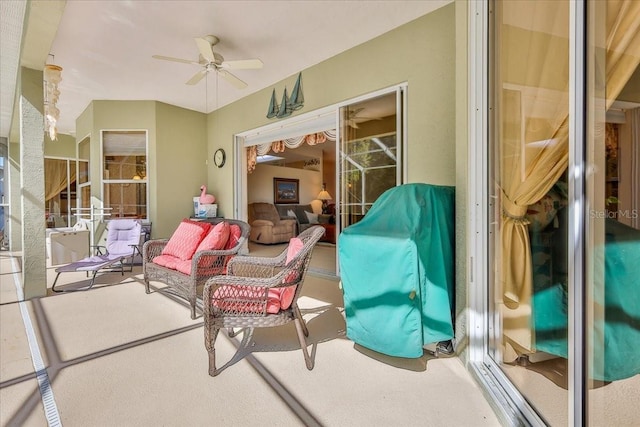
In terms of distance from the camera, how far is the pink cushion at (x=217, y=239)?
3053mm

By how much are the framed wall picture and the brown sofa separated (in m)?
1.00

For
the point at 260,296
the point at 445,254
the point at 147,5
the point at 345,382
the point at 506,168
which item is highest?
the point at 147,5

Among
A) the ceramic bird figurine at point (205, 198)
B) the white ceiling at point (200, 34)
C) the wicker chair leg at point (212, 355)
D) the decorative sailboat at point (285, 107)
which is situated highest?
the white ceiling at point (200, 34)

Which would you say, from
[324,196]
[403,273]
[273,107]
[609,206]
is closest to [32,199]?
[273,107]

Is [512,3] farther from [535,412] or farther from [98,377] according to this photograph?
[98,377]

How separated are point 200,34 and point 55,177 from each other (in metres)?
7.26

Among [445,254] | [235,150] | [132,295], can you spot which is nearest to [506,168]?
[445,254]

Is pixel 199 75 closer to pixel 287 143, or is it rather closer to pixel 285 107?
pixel 285 107

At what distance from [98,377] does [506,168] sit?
2.72 metres

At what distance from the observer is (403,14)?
310cm

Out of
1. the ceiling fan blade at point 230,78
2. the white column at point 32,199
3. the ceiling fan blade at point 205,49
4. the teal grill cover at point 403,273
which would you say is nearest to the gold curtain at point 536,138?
the teal grill cover at point 403,273

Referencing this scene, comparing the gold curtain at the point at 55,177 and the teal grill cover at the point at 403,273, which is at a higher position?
the gold curtain at the point at 55,177

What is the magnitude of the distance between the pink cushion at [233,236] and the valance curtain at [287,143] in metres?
2.01

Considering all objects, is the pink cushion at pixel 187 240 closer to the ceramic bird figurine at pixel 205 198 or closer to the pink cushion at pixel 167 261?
the pink cushion at pixel 167 261
